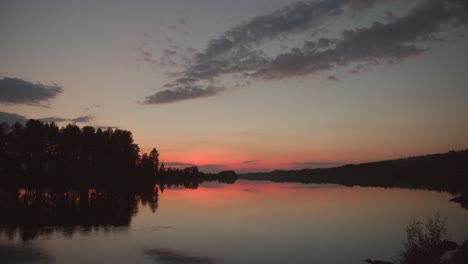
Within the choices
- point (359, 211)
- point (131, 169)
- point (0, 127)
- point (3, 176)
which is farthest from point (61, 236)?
point (131, 169)

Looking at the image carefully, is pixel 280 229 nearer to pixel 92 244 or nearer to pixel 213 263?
pixel 213 263

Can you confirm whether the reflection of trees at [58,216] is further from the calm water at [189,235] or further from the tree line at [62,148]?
the tree line at [62,148]

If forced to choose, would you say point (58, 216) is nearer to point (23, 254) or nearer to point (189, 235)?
point (189, 235)

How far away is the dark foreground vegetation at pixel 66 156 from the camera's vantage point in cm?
10481

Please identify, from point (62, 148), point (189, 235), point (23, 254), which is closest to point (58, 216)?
point (189, 235)

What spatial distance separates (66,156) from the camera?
390ft

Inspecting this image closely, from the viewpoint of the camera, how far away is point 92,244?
32.4 meters

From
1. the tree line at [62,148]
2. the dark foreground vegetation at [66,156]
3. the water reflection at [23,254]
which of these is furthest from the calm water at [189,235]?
the tree line at [62,148]

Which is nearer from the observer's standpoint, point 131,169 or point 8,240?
point 8,240

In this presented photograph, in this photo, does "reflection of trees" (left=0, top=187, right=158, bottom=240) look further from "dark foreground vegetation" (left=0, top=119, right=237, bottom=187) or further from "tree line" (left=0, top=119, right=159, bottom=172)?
"tree line" (left=0, top=119, right=159, bottom=172)

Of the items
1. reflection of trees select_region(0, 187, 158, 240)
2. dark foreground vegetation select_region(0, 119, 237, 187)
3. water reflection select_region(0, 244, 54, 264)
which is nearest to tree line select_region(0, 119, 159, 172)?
dark foreground vegetation select_region(0, 119, 237, 187)

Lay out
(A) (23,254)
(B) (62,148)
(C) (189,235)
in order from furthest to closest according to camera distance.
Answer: (B) (62,148), (C) (189,235), (A) (23,254)

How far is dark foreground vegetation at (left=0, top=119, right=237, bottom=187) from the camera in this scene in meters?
105

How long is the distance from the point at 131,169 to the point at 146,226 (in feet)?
315
